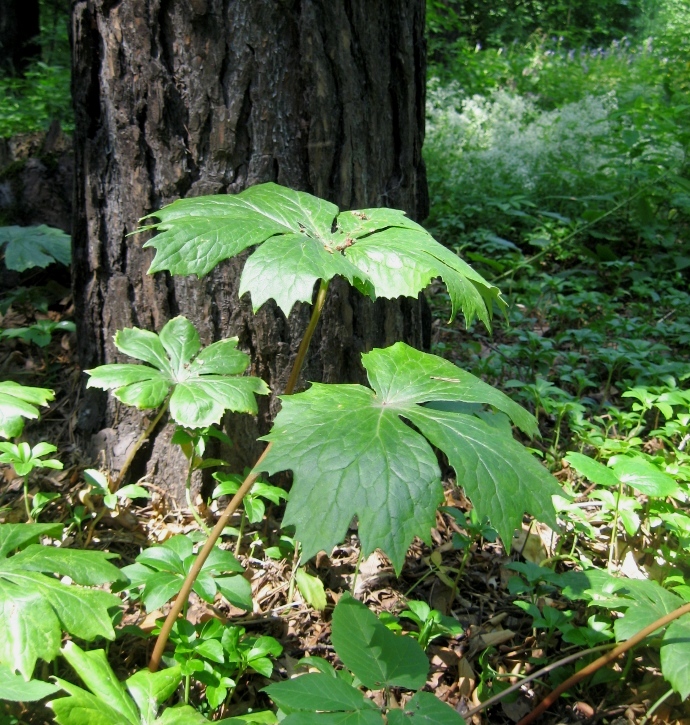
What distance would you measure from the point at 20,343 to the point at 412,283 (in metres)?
1.95

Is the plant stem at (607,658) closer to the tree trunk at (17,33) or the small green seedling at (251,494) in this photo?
the small green seedling at (251,494)

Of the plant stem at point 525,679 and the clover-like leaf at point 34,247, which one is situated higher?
the clover-like leaf at point 34,247

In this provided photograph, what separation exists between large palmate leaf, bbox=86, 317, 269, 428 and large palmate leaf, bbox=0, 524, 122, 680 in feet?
1.09

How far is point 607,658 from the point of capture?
1.29m

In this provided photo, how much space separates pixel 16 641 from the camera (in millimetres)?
1039

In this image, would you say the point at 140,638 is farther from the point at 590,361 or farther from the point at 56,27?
the point at 56,27

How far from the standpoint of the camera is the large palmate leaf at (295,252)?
41.8 inches

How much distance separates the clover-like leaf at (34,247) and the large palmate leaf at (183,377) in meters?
1.17

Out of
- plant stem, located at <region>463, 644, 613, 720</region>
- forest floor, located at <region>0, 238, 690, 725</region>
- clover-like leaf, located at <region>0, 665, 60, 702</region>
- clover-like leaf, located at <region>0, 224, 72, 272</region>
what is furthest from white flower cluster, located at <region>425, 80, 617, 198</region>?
clover-like leaf, located at <region>0, 665, 60, 702</region>

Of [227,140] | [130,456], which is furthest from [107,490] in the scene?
[227,140]

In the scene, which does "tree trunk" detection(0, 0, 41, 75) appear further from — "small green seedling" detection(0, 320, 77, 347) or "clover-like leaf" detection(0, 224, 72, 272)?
"small green seedling" detection(0, 320, 77, 347)

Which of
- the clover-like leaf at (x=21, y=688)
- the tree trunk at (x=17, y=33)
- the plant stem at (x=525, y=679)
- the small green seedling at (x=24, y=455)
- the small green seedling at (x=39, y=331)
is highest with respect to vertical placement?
the tree trunk at (x=17, y=33)

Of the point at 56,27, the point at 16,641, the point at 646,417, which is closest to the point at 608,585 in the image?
the point at 16,641

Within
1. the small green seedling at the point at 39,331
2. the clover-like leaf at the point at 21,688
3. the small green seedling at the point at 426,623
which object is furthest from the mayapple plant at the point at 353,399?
the small green seedling at the point at 39,331
